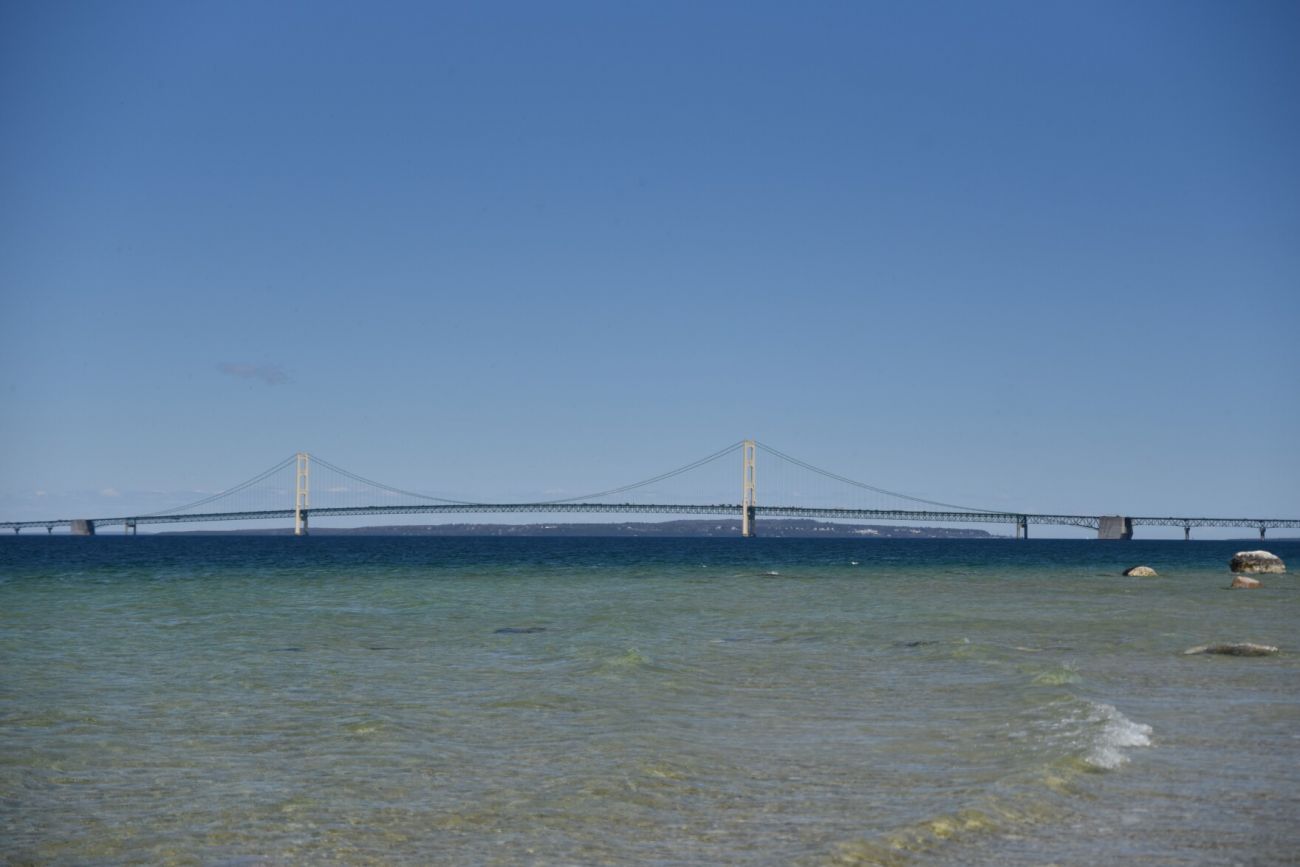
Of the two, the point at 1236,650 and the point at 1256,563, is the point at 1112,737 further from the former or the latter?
the point at 1256,563

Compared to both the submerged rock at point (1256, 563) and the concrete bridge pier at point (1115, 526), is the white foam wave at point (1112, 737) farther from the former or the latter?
the concrete bridge pier at point (1115, 526)

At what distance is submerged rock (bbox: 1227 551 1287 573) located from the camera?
55875 millimetres

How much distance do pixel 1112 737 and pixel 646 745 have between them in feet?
15.1

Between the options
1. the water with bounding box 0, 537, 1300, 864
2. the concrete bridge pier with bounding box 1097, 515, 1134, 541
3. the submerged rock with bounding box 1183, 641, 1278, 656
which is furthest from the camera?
the concrete bridge pier with bounding box 1097, 515, 1134, 541

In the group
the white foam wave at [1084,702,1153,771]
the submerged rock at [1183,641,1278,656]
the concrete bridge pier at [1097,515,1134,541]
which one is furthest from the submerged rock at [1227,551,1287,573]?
the concrete bridge pier at [1097,515,1134,541]

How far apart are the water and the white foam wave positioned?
0.05m

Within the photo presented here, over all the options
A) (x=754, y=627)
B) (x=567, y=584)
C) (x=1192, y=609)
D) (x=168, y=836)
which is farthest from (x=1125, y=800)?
(x=567, y=584)

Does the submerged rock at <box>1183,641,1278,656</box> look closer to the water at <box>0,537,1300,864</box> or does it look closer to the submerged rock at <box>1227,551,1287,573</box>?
the water at <box>0,537,1300,864</box>

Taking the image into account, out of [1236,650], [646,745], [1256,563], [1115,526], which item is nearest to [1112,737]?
[646,745]

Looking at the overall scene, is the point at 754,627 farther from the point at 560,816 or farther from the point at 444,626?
the point at 560,816

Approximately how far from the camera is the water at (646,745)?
7.99m

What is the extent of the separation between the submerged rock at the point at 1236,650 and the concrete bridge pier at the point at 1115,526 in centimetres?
16743

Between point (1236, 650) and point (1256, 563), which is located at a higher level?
point (1236, 650)

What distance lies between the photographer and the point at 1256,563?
5616 centimetres
